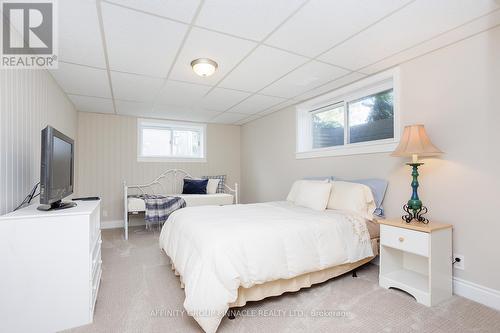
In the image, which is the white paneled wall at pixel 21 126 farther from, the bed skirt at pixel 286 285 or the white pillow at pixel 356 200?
the white pillow at pixel 356 200

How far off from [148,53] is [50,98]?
1413mm

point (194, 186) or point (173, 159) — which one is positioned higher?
point (173, 159)

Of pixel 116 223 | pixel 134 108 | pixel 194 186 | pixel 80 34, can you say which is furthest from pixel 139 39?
pixel 116 223

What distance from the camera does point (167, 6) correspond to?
167 cm

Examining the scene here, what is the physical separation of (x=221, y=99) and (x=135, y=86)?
1.22 metres

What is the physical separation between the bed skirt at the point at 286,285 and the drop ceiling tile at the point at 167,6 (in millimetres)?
2036

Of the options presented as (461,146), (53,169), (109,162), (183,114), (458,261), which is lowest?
(458,261)

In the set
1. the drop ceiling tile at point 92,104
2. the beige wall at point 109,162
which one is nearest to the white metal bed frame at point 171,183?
the beige wall at point 109,162

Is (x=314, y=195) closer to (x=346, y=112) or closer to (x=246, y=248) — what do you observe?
(x=346, y=112)

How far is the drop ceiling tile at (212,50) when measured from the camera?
206 centimetres

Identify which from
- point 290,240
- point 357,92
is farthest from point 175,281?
point 357,92

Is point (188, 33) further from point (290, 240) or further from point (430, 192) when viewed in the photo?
point (430, 192)

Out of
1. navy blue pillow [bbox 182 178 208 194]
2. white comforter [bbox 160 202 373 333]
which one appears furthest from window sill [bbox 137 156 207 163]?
white comforter [bbox 160 202 373 333]

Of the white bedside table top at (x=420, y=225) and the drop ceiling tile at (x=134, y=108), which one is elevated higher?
the drop ceiling tile at (x=134, y=108)
